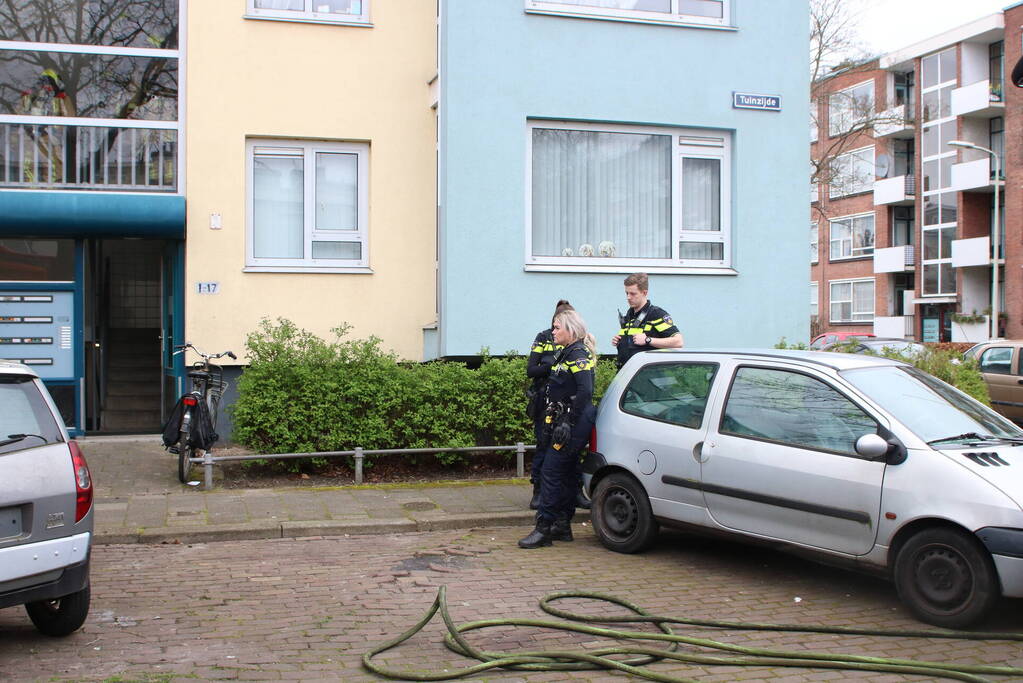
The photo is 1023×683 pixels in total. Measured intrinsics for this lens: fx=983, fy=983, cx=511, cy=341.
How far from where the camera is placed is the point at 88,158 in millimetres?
12000

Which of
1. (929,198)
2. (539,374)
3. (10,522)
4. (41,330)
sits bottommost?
(10,522)

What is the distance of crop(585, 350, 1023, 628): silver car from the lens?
5.56m

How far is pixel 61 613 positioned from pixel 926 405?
A: 5.36m

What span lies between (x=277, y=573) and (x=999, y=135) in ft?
151

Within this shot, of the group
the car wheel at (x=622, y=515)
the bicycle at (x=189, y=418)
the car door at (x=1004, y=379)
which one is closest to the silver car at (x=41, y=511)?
the car wheel at (x=622, y=515)

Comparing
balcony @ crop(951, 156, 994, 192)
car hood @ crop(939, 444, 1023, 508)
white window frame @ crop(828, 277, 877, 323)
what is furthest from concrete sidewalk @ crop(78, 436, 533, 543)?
white window frame @ crop(828, 277, 877, 323)

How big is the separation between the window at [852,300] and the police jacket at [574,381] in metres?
48.4

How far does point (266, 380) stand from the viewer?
9883mm

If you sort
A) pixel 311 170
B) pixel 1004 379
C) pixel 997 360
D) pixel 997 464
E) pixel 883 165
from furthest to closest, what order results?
pixel 883 165
pixel 997 360
pixel 1004 379
pixel 311 170
pixel 997 464

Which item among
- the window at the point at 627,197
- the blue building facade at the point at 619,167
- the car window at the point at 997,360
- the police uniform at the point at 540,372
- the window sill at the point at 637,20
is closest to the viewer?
the police uniform at the point at 540,372

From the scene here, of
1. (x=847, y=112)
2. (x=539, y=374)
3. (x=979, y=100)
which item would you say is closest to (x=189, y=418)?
(x=539, y=374)

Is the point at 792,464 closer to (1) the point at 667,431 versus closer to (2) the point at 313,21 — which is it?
(1) the point at 667,431

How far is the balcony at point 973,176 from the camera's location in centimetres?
4338

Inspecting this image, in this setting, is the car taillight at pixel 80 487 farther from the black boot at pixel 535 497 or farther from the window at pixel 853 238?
the window at pixel 853 238
